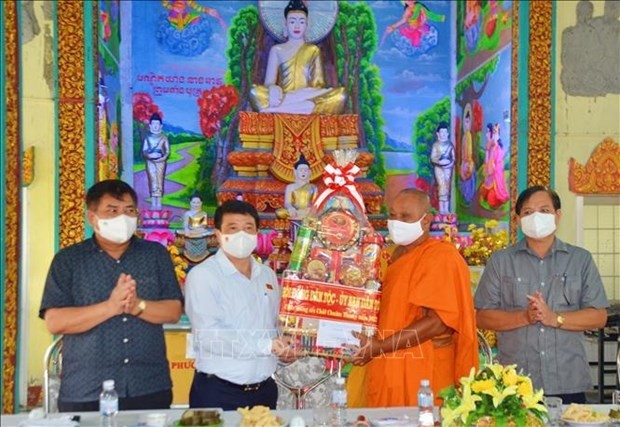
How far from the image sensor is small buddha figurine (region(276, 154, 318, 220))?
8.66 meters

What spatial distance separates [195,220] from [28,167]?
12.8 feet

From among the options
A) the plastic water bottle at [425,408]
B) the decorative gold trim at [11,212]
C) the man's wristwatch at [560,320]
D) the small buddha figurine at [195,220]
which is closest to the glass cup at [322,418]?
the plastic water bottle at [425,408]

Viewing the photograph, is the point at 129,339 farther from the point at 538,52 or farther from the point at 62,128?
the point at 538,52

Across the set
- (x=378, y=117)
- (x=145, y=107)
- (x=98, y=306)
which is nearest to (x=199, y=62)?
(x=145, y=107)

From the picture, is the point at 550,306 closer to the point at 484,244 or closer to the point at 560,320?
the point at 560,320

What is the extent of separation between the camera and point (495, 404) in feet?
7.90

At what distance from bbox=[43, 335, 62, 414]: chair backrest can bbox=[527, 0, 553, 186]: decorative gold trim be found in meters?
3.53

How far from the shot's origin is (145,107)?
9133 mm

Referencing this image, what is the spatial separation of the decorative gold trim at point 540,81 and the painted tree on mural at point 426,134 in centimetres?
417

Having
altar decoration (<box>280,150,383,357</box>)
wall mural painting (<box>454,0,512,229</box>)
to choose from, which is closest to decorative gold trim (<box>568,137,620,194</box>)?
wall mural painting (<box>454,0,512,229</box>)

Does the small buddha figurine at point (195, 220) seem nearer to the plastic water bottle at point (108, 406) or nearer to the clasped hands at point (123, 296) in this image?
the clasped hands at point (123, 296)

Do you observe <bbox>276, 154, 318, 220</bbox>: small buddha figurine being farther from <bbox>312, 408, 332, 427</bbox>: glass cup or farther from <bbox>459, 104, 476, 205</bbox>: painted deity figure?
<bbox>312, 408, 332, 427</bbox>: glass cup

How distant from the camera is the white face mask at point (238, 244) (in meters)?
3.24

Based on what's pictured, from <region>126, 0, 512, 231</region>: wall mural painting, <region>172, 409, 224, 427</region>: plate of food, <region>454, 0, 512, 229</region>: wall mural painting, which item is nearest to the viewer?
<region>172, 409, 224, 427</region>: plate of food
